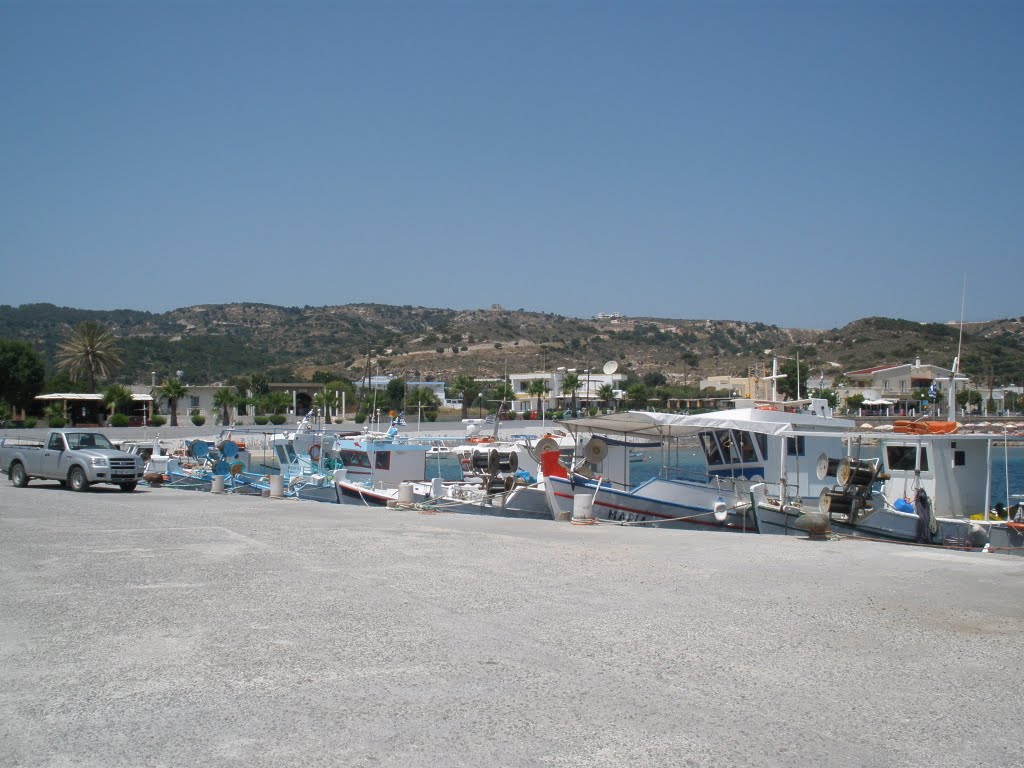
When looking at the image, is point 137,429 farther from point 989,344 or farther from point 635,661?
point 989,344

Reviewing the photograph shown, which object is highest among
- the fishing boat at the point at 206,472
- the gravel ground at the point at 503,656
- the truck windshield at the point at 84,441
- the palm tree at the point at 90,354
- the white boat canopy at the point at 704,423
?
the palm tree at the point at 90,354

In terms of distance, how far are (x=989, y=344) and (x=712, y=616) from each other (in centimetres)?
14656

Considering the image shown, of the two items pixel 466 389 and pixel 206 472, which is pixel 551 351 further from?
pixel 206 472

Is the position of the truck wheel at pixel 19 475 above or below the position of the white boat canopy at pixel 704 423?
below

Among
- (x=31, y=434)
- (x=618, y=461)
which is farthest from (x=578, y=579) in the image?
(x=31, y=434)

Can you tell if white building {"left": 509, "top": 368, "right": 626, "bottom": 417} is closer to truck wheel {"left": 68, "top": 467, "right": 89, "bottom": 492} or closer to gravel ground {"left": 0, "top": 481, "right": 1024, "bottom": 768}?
truck wheel {"left": 68, "top": 467, "right": 89, "bottom": 492}

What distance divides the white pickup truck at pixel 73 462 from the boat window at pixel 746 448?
16.1 meters

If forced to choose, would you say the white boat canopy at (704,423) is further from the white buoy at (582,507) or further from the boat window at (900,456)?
the white buoy at (582,507)

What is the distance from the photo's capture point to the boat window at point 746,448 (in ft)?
75.0

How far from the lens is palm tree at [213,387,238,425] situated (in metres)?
81.5

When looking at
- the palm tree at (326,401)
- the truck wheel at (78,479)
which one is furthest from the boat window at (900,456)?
the palm tree at (326,401)

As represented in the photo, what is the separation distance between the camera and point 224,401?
267ft

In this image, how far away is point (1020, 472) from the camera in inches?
2339

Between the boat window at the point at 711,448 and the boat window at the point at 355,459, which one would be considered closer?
the boat window at the point at 711,448
